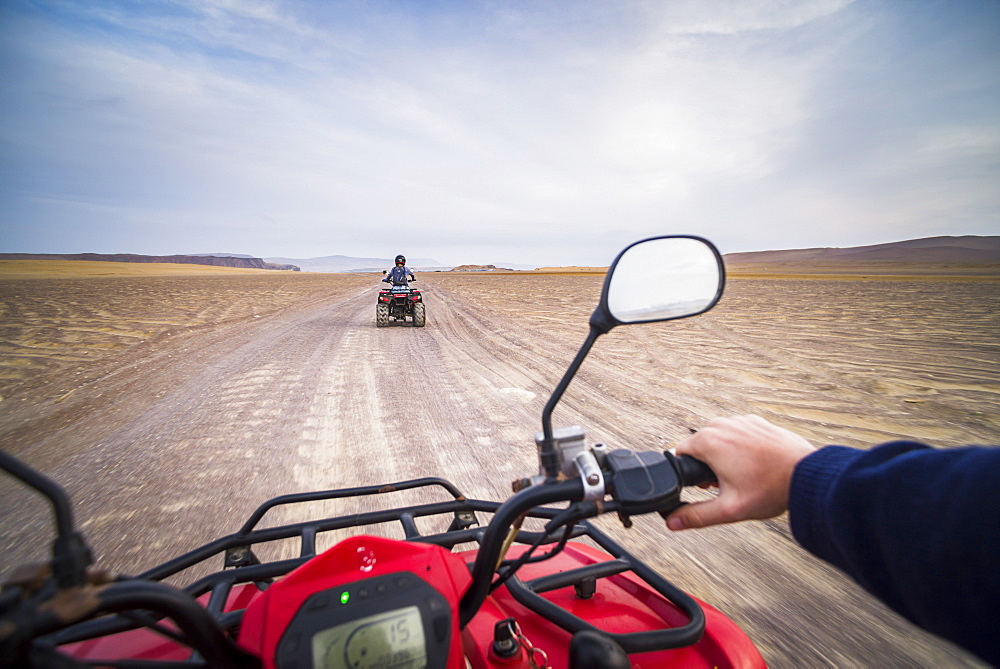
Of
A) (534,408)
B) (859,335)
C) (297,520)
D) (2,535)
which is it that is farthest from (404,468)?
(859,335)

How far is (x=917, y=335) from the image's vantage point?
9461mm

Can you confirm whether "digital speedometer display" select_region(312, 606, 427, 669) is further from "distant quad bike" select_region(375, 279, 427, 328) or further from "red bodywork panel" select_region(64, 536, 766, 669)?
"distant quad bike" select_region(375, 279, 427, 328)

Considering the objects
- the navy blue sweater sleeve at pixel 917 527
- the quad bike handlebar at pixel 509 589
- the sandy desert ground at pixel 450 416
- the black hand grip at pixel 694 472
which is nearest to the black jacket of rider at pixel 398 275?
the sandy desert ground at pixel 450 416

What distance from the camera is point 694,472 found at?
3.52 feet

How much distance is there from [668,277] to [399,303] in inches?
416

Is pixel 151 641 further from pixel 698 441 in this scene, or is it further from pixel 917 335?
pixel 917 335

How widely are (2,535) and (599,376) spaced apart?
5.43 meters

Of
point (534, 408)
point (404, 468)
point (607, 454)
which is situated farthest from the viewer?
point (534, 408)

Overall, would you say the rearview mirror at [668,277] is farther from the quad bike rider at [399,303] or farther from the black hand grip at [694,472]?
the quad bike rider at [399,303]

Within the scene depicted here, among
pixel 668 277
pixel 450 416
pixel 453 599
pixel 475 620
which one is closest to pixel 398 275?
pixel 450 416

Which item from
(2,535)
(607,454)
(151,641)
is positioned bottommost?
(2,535)

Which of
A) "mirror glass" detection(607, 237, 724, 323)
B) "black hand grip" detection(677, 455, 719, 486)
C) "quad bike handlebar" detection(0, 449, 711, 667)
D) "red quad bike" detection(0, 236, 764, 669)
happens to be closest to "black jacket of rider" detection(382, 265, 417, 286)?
"quad bike handlebar" detection(0, 449, 711, 667)

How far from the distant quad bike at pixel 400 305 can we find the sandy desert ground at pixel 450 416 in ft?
4.77

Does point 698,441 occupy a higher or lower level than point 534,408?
higher
